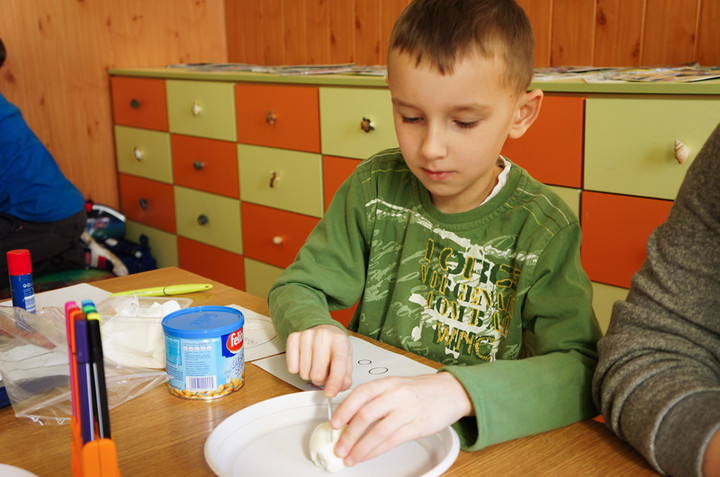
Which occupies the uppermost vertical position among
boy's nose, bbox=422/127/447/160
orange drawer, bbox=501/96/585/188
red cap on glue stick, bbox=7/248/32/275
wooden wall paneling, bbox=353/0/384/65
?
wooden wall paneling, bbox=353/0/384/65

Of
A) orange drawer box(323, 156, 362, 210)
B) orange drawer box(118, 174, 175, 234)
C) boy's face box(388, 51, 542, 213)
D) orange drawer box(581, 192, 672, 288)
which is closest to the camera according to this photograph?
boy's face box(388, 51, 542, 213)

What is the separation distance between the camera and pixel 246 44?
3330 mm

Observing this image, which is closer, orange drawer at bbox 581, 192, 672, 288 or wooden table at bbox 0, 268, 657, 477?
wooden table at bbox 0, 268, 657, 477

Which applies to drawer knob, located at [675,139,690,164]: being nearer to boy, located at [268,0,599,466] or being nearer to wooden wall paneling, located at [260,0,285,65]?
boy, located at [268,0,599,466]

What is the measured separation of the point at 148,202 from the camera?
3.29 metres

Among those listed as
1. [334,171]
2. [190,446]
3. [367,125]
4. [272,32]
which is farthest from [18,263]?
[272,32]

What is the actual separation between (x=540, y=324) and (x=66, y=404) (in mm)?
534

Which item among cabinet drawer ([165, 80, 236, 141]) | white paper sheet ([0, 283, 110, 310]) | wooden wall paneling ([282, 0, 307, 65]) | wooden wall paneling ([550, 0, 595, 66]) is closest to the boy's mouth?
white paper sheet ([0, 283, 110, 310])

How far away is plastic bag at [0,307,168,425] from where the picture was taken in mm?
752

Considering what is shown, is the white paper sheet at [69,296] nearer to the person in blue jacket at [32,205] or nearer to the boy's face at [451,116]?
the boy's face at [451,116]

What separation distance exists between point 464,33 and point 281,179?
1.73 meters

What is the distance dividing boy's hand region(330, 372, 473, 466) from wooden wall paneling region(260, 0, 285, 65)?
2639 millimetres

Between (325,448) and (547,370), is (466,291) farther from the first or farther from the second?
(325,448)

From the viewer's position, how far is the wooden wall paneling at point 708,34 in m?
1.80
